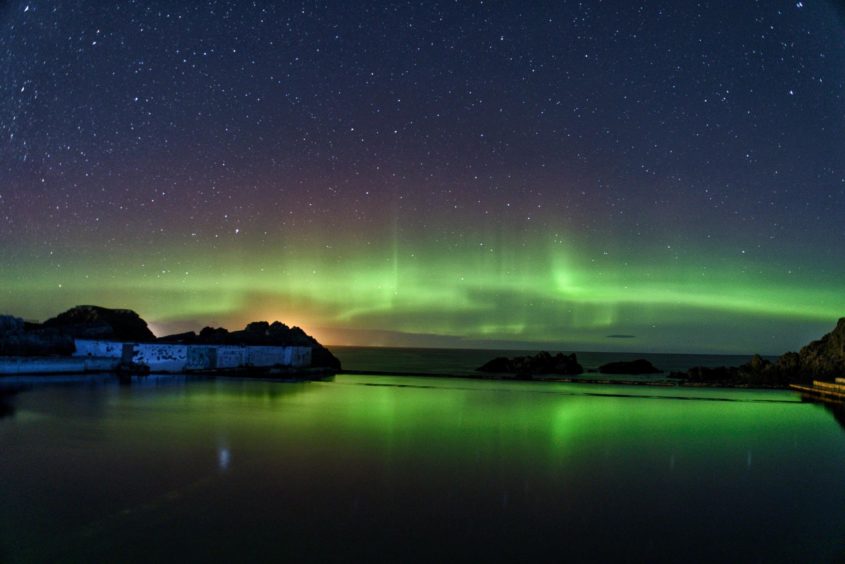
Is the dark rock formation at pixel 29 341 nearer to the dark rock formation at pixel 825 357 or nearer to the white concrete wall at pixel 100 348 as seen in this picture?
the white concrete wall at pixel 100 348

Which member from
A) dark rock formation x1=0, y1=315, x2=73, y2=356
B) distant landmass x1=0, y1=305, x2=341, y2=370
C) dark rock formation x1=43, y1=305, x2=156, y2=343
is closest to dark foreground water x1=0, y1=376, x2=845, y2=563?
dark rock formation x1=0, y1=315, x2=73, y2=356

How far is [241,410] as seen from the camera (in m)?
20.0

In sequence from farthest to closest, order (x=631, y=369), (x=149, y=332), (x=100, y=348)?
(x=631, y=369)
(x=149, y=332)
(x=100, y=348)

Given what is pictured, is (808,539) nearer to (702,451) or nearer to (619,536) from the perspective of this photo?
(619,536)

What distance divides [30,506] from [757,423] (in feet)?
70.4

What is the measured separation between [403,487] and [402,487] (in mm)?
17

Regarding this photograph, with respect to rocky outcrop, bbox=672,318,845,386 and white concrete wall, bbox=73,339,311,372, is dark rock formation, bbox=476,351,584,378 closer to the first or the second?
rocky outcrop, bbox=672,318,845,386

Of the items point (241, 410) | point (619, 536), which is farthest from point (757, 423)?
point (241, 410)

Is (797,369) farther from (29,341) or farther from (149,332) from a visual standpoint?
(149,332)

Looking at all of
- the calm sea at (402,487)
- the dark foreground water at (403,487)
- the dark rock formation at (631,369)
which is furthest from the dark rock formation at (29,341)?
the dark rock formation at (631,369)

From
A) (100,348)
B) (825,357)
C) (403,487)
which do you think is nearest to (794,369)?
(825,357)

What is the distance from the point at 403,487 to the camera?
978cm

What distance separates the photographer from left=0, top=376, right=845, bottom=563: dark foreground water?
6.93 metres

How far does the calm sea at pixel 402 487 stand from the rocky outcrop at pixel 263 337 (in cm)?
3647
